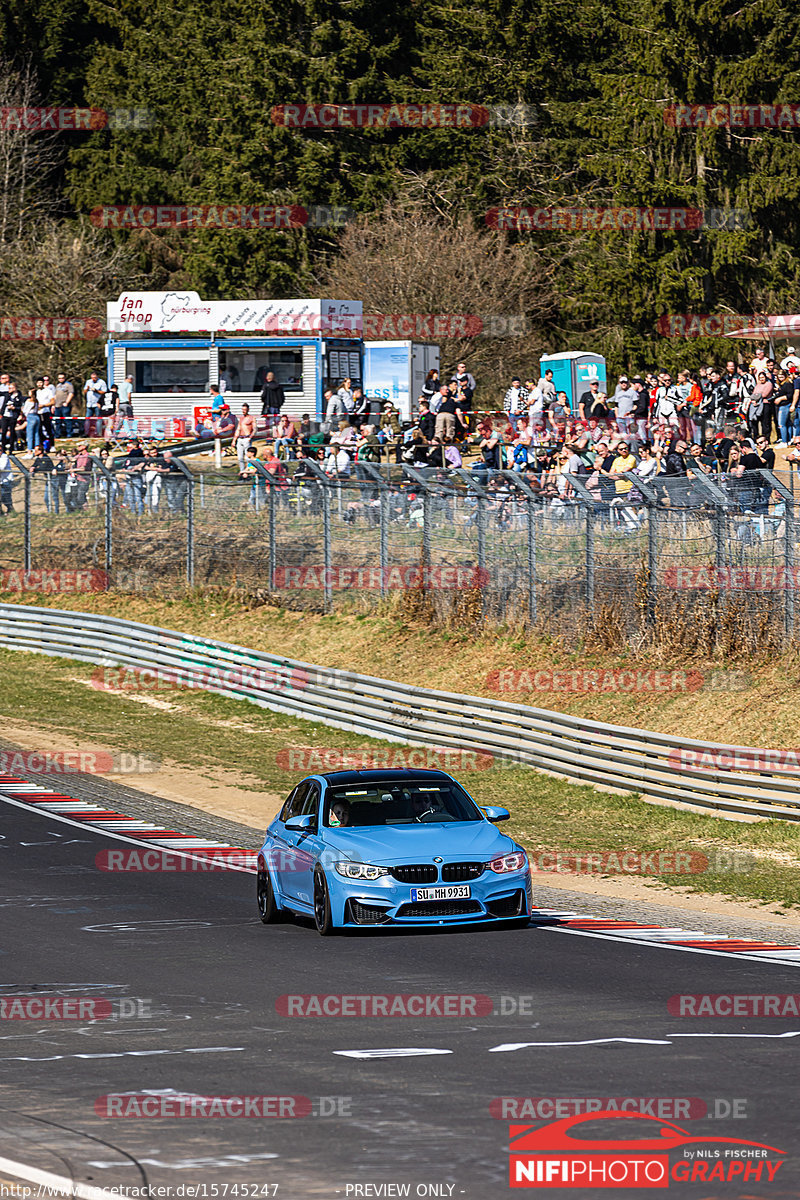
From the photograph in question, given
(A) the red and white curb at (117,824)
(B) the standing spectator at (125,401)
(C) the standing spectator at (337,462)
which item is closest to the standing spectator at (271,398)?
(C) the standing spectator at (337,462)

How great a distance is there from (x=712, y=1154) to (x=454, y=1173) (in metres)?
1.09

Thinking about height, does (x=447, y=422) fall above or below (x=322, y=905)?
above

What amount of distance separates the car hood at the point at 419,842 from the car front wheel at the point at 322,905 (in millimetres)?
294

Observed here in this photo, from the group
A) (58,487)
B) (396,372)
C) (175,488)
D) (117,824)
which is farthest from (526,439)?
(117,824)

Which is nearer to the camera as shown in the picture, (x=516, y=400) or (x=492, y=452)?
(x=492, y=452)

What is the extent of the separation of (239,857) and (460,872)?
248 inches

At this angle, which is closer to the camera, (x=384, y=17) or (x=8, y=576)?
(x=8, y=576)

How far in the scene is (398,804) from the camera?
14688mm

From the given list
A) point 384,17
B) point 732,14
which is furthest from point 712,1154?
point 384,17

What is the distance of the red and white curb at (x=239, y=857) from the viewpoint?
44.6ft

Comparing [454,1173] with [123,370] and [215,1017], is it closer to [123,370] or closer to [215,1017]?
[215,1017]

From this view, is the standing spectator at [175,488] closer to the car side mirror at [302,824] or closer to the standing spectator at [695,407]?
the standing spectator at [695,407]

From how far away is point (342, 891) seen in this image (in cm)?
1366

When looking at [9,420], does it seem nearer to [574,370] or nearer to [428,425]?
[428,425]
